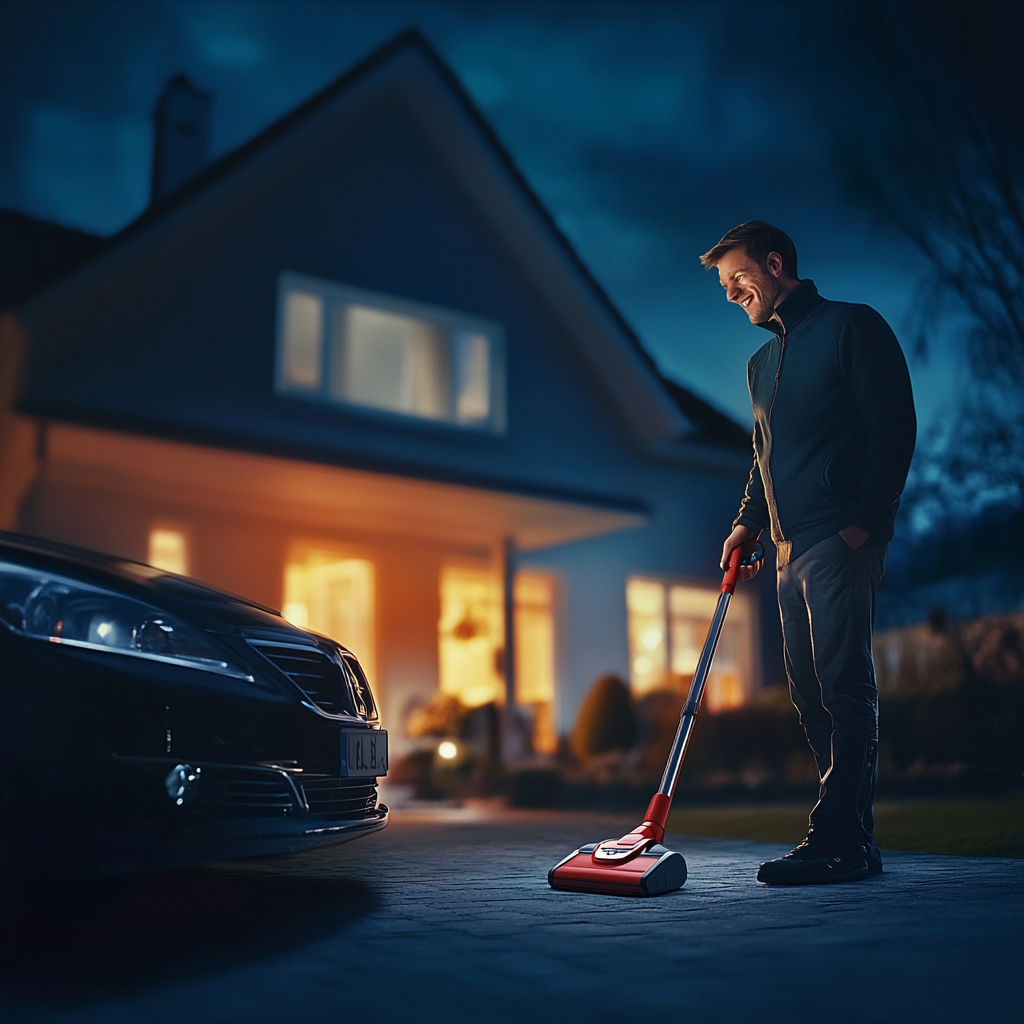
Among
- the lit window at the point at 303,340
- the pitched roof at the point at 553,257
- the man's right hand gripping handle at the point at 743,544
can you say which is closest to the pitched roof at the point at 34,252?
the pitched roof at the point at 553,257

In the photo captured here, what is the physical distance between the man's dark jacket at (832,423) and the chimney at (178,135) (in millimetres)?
10118

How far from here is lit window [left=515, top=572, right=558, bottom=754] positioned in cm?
1369

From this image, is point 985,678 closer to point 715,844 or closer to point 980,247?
point 980,247

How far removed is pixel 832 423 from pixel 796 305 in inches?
19.1

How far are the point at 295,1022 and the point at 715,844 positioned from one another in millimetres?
3674

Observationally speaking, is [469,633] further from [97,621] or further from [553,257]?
[97,621]

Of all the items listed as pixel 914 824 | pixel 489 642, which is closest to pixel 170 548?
pixel 489 642

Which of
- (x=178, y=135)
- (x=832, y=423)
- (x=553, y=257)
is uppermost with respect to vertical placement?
(x=178, y=135)

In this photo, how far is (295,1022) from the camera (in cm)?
217

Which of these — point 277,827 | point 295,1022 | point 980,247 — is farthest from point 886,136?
point 295,1022

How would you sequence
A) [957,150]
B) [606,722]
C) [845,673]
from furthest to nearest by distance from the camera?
1. [606,722]
2. [957,150]
3. [845,673]

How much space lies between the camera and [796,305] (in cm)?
424

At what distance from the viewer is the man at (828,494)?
153 inches

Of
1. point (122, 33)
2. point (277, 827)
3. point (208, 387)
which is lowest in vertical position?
point (277, 827)
